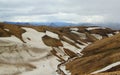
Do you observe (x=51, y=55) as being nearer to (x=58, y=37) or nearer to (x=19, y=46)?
Result: (x=19, y=46)

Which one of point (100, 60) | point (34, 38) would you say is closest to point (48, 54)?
point (34, 38)

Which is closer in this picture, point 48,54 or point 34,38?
point 48,54

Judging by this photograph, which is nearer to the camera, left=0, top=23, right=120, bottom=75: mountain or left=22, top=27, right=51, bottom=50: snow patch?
left=0, top=23, right=120, bottom=75: mountain

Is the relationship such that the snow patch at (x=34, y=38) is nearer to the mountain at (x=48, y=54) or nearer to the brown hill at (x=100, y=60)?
the mountain at (x=48, y=54)

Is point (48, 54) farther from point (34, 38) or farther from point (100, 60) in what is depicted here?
point (100, 60)

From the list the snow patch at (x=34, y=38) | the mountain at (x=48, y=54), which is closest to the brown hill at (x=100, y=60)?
the mountain at (x=48, y=54)

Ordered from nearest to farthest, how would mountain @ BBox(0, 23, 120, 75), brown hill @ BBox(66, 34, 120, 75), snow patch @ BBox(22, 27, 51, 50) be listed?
1. brown hill @ BBox(66, 34, 120, 75)
2. mountain @ BBox(0, 23, 120, 75)
3. snow patch @ BBox(22, 27, 51, 50)

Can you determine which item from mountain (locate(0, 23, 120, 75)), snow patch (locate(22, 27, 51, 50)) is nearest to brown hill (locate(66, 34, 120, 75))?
mountain (locate(0, 23, 120, 75))

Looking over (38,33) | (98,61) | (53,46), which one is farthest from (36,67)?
(38,33)

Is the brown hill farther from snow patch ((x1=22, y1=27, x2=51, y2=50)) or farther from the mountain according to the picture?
snow patch ((x1=22, y1=27, x2=51, y2=50))
